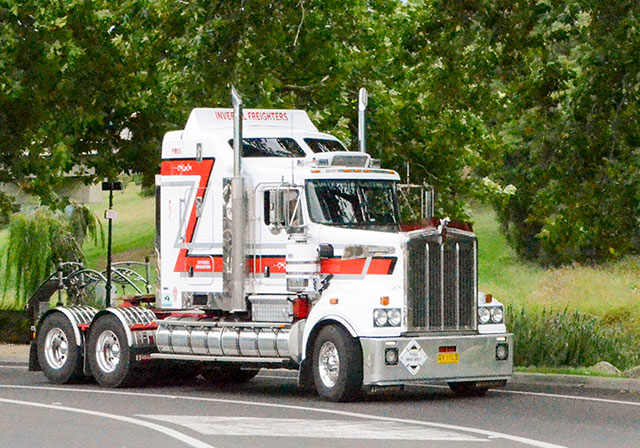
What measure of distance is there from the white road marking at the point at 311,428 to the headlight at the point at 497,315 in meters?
4.05

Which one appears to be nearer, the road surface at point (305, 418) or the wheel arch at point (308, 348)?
the road surface at point (305, 418)

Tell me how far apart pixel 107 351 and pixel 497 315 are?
631 centimetres

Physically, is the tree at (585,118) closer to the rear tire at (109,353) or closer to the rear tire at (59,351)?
the rear tire at (109,353)

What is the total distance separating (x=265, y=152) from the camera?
2159 centimetres

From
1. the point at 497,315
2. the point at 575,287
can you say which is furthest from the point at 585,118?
the point at 575,287

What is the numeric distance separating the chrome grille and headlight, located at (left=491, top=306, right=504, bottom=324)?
36cm

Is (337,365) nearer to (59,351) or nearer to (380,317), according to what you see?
(380,317)

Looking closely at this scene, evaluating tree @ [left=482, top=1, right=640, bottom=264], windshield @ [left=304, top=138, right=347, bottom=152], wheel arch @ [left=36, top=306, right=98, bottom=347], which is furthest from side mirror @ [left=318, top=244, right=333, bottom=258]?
tree @ [left=482, top=1, right=640, bottom=264]

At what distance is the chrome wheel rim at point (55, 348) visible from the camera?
23.5m

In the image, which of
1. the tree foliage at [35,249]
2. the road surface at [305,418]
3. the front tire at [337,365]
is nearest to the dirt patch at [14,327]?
the tree foliage at [35,249]

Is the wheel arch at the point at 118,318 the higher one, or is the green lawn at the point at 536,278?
the green lawn at the point at 536,278

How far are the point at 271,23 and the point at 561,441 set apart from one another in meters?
12.9

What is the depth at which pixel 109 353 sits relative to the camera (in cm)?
2266

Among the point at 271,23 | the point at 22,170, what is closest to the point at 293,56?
the point at 271,23
